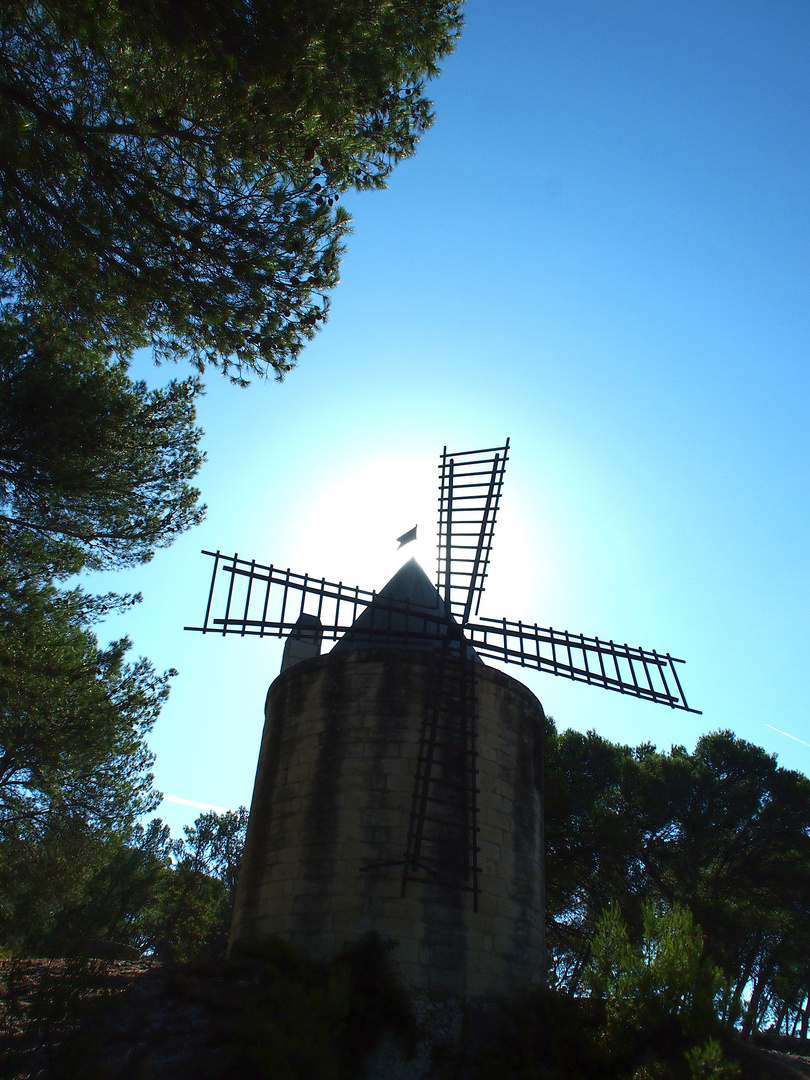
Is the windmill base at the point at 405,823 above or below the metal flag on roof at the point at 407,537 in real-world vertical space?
below

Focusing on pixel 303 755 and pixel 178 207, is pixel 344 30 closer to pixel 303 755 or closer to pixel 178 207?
pixel 178 207

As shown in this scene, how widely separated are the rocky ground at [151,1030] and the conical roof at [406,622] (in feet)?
13.9

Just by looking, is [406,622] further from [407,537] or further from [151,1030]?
[151,1030]

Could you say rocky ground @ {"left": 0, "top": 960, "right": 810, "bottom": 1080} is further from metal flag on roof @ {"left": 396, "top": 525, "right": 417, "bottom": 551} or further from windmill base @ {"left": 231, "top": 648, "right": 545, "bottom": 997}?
metal flag on roof @ {"left": 396, "top": 525, "right": 417, "bottom": 551}

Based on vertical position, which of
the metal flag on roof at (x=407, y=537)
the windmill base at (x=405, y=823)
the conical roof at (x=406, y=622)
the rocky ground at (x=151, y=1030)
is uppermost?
the metal flag on roof at (x=407, y=537)

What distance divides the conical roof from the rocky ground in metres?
4.22

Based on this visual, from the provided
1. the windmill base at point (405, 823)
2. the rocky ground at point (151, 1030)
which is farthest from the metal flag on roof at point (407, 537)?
the rocky ground at point (151, 1030)

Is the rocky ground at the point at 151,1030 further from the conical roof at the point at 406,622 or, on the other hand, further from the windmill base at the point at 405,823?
the conical roof at the point at 406,622

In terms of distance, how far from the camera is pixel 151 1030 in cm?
712

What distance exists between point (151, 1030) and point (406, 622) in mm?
5510

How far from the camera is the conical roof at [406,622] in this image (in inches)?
404

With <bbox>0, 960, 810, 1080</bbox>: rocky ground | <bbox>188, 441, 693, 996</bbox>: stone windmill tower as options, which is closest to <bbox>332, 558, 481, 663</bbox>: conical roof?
<bbox>188, 441, 693, 996</bbox>: stone windmill tower

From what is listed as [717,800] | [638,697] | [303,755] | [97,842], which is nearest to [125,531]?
[303,755]

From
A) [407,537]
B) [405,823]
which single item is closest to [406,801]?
[405,823]
